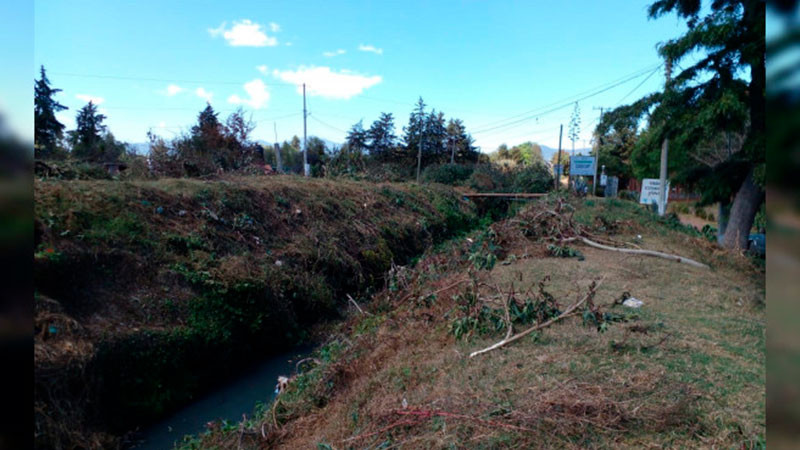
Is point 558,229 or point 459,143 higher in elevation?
point 459,143

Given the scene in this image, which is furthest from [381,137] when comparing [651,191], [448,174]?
Answer: [651,191]

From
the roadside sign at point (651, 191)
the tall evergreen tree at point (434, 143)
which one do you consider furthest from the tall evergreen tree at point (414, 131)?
the roadside sign at point (651, 191)

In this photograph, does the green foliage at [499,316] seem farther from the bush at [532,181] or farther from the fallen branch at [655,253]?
the bush at [532,181]

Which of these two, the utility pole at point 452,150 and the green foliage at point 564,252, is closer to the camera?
the green foliage at point 564,252

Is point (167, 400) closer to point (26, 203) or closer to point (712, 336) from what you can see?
point (26, 203)

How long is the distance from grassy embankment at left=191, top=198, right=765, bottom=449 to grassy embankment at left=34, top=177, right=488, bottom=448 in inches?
39.0

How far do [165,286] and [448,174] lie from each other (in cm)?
2004

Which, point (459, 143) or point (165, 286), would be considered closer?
point (165, 286)

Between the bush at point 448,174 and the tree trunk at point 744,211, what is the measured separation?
50.0ft

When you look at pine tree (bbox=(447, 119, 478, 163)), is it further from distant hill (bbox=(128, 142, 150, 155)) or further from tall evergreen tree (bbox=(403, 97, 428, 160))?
distant hill (bbox=(128, 142, 150, 155))

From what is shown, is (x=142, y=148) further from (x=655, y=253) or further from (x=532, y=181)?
(x=532, y=181)

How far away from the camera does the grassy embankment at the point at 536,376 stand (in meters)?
2.95

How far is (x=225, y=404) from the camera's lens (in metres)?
5.66

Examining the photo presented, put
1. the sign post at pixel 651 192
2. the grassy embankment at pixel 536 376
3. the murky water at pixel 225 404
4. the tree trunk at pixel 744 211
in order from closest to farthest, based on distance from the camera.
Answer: the grassy embankment at pixel 536 376, the murky water at pixel 225 404, the tree trunk at pixel 744 211, the sign post at pixel 651 192
